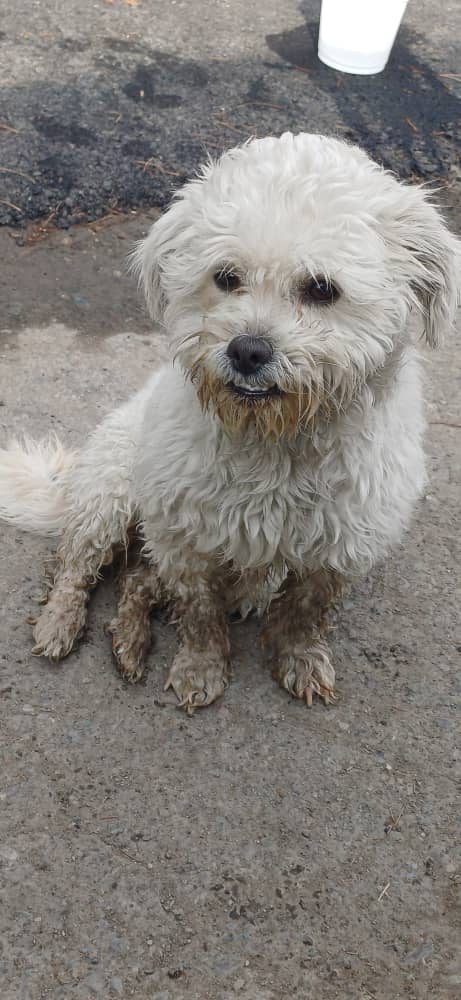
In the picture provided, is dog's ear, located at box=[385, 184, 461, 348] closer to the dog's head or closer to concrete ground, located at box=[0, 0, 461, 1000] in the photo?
the dog's head

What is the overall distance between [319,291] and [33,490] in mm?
1544

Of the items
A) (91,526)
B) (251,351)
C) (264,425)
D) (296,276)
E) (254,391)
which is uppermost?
(296,276)

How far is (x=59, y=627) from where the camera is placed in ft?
9.14

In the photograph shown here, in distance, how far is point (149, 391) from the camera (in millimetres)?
2904

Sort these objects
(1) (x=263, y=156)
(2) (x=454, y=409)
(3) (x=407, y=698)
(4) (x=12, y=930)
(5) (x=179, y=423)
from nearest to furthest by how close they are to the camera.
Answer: (1) (x=263, y=156)
(4) (x=12, y=930)
(5) (x=179, y=423)
(3) (x=407, y=698)
(2) (x=454, y=409)

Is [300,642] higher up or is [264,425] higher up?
[264,425]

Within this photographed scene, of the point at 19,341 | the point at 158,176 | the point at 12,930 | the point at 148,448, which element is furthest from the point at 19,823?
the point at 158,176

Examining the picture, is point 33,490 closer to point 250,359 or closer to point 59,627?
point 59,627

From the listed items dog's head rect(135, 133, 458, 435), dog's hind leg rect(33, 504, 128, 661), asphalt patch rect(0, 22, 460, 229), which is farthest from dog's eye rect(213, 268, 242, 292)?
asphalt patch rect(0, 22, 460, 229)

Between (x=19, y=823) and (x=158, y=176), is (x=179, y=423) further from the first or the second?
(x=158, y=176)

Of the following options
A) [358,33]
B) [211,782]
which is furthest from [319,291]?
[358,33]

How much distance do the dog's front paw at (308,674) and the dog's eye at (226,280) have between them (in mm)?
1251

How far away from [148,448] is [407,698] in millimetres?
1188

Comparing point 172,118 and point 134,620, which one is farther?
point 172,118
